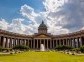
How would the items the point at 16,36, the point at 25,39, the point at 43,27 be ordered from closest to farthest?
the point at 16,36 < the point at 25,39 < the point at 43,27

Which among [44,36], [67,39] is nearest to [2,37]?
[44,36]

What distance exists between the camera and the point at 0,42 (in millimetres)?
109625

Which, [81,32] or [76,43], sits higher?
[81,32]

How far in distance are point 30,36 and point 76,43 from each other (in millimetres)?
36957

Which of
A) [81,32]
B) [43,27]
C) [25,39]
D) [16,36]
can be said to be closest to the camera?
[81,32]

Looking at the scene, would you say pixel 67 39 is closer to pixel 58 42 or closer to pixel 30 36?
pixel 58 42

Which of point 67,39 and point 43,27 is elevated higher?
point 43,27

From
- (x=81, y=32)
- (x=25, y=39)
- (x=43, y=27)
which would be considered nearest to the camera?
(x=81, y=32)

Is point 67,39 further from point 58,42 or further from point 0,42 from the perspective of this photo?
point 0,42

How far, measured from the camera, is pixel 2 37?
110 m

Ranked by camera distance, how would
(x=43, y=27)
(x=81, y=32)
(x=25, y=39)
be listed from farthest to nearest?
(x=43, y=27) → (x=25, y=39) → (x=81, y=32)

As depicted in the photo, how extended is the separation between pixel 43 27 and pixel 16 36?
40258 mm

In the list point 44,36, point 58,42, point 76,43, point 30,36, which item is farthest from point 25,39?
point 76,43

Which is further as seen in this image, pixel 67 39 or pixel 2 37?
pixel 67 39
